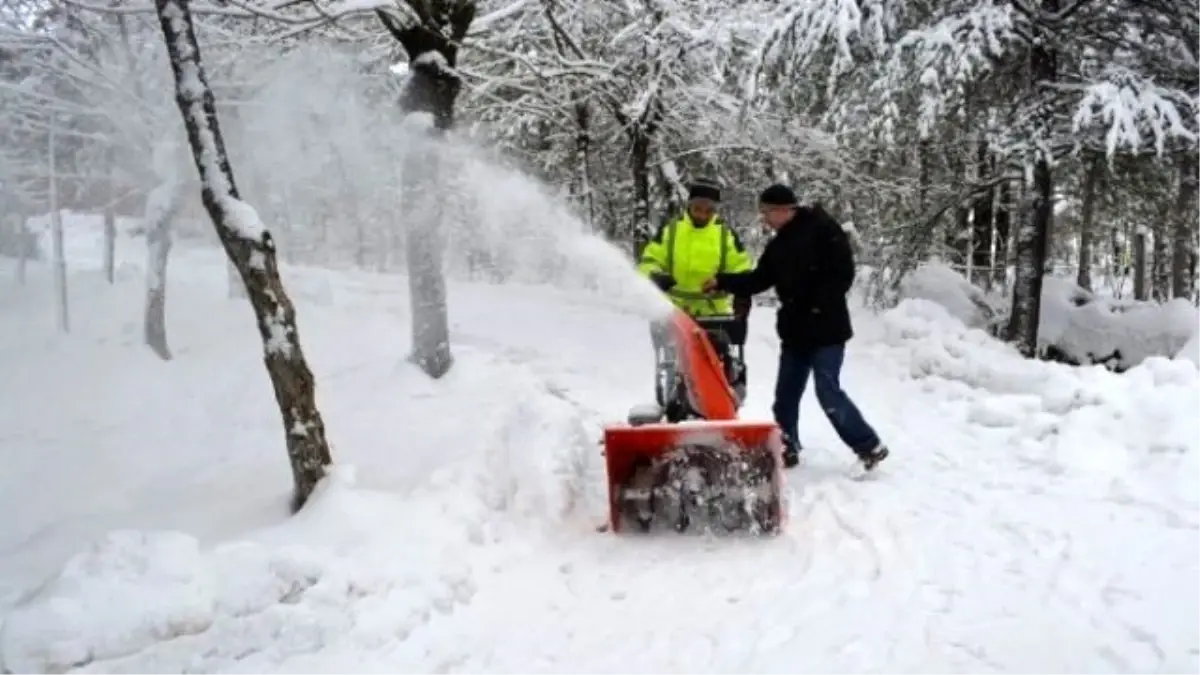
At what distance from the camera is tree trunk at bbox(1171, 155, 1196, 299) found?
11788 mm

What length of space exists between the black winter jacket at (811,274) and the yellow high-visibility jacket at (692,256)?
11.5 inches

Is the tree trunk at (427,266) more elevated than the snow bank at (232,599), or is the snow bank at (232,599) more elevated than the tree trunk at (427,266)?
the tree trunk at (427,266)

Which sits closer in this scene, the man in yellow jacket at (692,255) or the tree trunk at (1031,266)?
the man in yellow jacket at (692,255)

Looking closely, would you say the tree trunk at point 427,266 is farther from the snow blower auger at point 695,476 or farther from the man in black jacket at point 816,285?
the snow blower auger at point 695,476

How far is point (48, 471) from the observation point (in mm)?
11125

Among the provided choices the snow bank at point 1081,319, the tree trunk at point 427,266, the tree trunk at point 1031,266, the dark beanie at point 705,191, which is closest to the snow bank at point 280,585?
the dark beanie at point 705,191

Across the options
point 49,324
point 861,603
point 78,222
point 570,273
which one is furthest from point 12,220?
point 861,603

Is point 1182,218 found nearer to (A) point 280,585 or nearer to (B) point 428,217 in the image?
(B) point 428,217

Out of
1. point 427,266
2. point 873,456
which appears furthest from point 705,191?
point 427,266

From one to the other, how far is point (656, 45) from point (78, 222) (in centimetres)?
5278

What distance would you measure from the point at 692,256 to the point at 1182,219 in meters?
11.1

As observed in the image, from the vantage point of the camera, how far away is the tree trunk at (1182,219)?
1179 cm

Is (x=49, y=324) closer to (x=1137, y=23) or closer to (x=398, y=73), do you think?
(x=398, y=73)

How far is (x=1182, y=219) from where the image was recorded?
46.6ft
